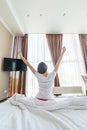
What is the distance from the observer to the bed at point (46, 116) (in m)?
0.78

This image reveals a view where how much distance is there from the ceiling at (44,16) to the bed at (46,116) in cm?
253

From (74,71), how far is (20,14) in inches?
112

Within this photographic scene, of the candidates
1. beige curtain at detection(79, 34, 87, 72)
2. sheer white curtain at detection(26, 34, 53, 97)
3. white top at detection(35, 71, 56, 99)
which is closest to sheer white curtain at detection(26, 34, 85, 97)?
sheer white curtain at detection(26, 34, 53, 97)

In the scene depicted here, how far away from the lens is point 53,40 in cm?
471

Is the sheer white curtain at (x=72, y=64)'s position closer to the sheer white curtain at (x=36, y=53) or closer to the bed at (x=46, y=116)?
the sheer white curtain at (x=36, y=53)

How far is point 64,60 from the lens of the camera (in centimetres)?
466

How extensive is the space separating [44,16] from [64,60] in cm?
193

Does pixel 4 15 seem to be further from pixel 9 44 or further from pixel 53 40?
pixel 53 40

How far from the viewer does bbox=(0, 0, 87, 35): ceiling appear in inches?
115

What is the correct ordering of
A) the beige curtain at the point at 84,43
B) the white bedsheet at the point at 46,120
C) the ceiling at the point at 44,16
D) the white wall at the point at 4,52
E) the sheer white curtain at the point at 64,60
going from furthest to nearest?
the beige curtain at the point at 84,43
the sheer white curtain at the point at 64,60
the white wall at the point at 4,52
the ceiling at the point at 44,16
the white bedsheet at the point at 46,120

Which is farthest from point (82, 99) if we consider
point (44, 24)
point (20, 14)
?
point (44, 24)

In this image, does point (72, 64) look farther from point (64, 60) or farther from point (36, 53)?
point (36, 53)

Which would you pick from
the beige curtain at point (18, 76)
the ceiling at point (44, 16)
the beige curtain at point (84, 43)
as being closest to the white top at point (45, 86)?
the ceiling at point (44, 16)

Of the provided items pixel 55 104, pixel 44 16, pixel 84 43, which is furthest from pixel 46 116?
pixel 84 43
